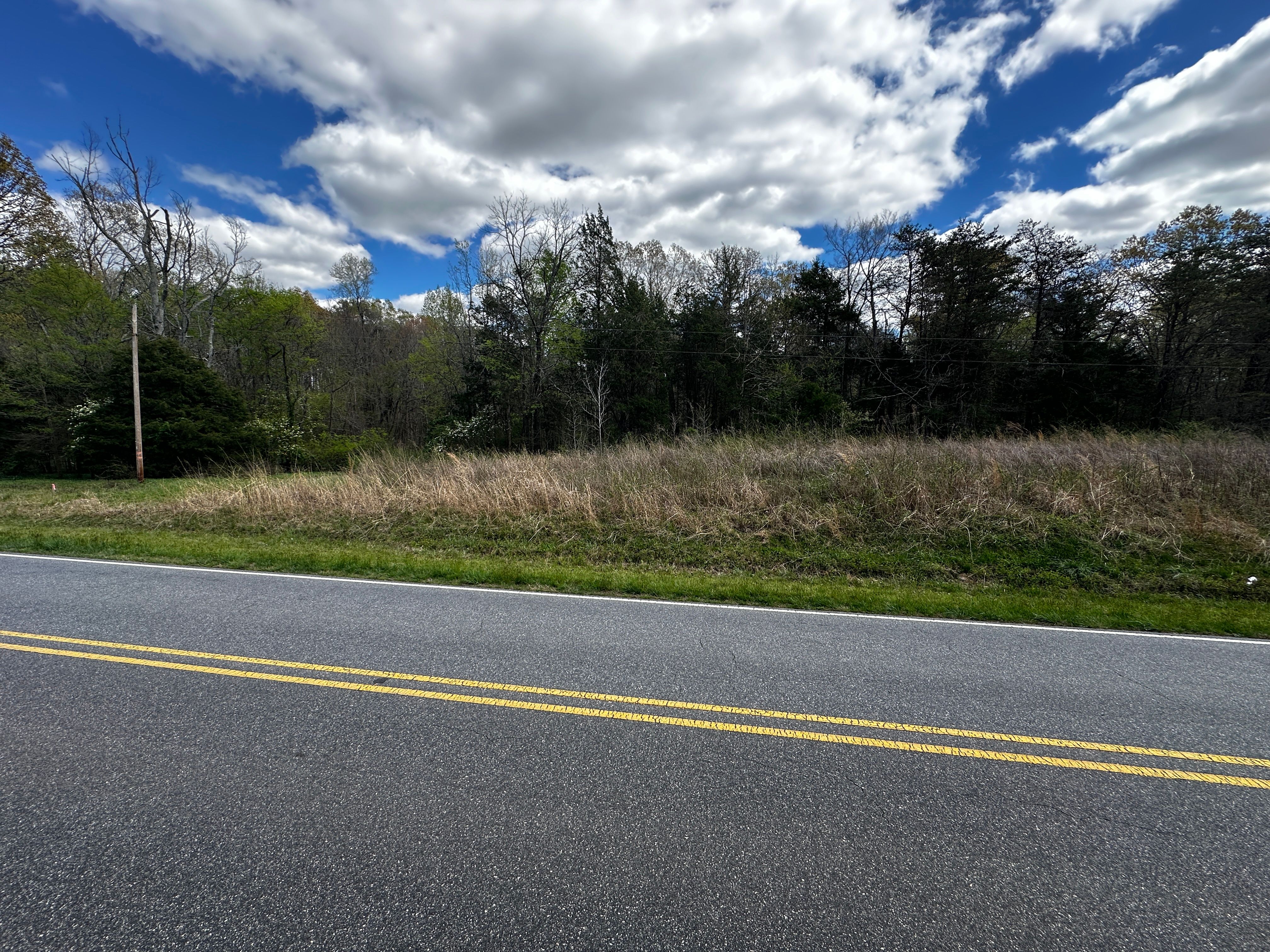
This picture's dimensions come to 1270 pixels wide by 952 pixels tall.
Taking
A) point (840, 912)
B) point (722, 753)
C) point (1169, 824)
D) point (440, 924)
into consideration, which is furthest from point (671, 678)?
point (1169, 824)

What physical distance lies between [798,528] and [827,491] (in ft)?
5.56

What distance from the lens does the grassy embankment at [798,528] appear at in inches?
270

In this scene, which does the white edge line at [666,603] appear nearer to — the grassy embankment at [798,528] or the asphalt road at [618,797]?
the grassy embankment at [798,528]

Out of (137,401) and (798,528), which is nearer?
(798,528)

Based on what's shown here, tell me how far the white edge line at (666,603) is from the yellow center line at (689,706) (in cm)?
237

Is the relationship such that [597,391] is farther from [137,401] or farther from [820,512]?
[820,512]

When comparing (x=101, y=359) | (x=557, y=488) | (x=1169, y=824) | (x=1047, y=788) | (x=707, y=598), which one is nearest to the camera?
(x=1169, y=824)

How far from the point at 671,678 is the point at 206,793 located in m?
2.98

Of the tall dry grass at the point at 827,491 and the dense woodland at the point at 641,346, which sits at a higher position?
the dense woodland at the point at 641,346

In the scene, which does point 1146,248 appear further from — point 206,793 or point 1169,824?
point 206,793

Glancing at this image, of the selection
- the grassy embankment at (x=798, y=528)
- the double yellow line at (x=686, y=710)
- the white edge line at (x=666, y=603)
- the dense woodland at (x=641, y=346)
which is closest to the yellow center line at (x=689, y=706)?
the double yellow line at (x=686, y=710)

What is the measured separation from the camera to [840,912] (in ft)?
6.58

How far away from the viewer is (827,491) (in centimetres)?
1038

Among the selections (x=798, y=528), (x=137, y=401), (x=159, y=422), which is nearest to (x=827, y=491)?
(x=798, y=528)
